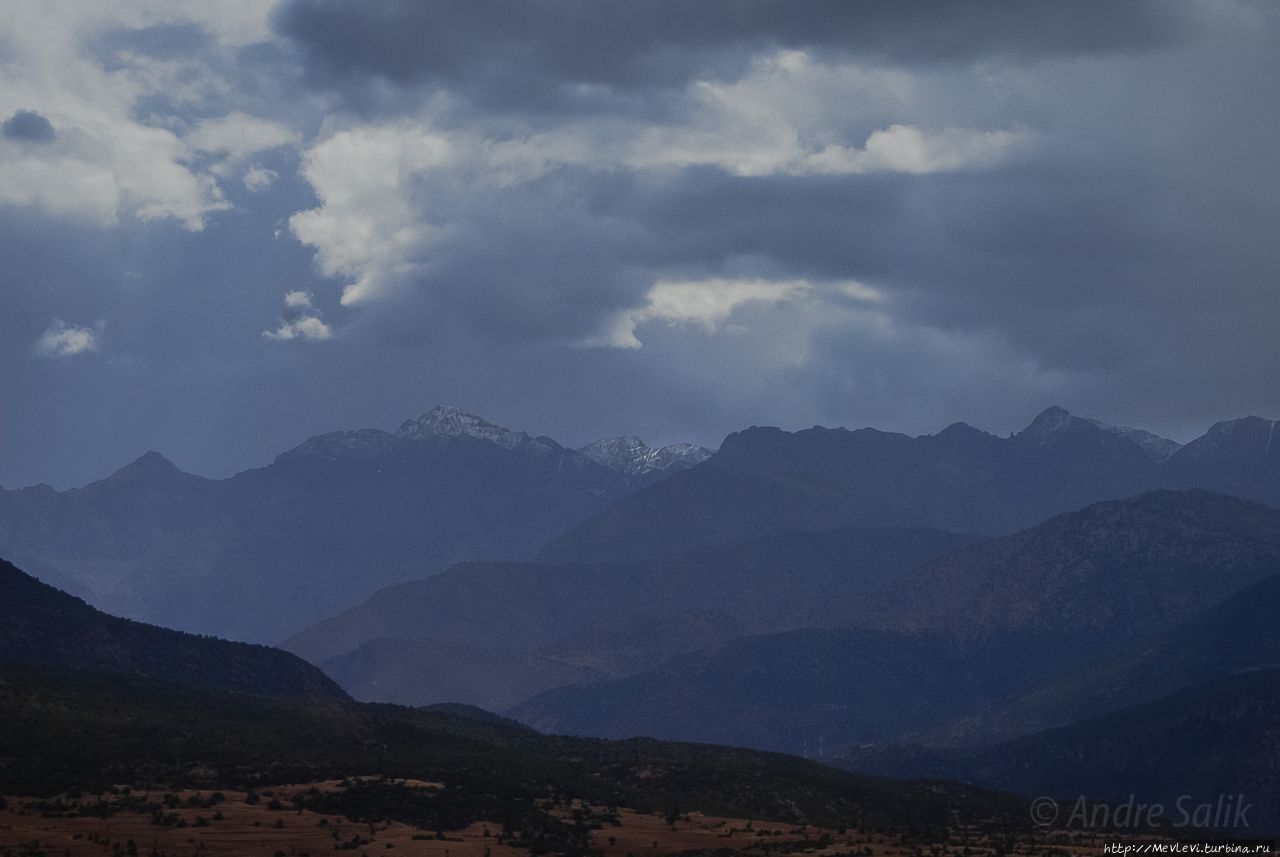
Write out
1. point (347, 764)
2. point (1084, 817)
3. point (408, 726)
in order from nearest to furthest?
point (347, 764) < point (1084, 817) < point (408, 726)

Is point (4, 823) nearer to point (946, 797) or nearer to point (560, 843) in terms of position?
point (560, 843)

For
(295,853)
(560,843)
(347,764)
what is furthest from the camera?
(347,764)

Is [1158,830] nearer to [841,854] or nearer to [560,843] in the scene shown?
[841,854]

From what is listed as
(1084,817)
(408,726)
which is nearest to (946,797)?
(1084,817)

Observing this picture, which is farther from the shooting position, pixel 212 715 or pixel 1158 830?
pixel 212 715

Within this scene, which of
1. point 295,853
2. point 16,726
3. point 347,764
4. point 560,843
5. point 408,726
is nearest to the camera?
point 295,853

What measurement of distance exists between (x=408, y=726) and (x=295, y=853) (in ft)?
277

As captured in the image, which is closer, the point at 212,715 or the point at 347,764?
the point at 347,764

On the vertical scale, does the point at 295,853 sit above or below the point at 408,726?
below

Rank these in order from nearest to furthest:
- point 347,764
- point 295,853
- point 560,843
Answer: point 295,853 → point 560,843 → point 347,764

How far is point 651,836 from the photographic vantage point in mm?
134375

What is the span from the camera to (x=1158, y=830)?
6412 inches

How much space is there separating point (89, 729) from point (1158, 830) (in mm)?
96260

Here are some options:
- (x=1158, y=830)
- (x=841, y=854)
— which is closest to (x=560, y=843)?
(x=841, y=854)
